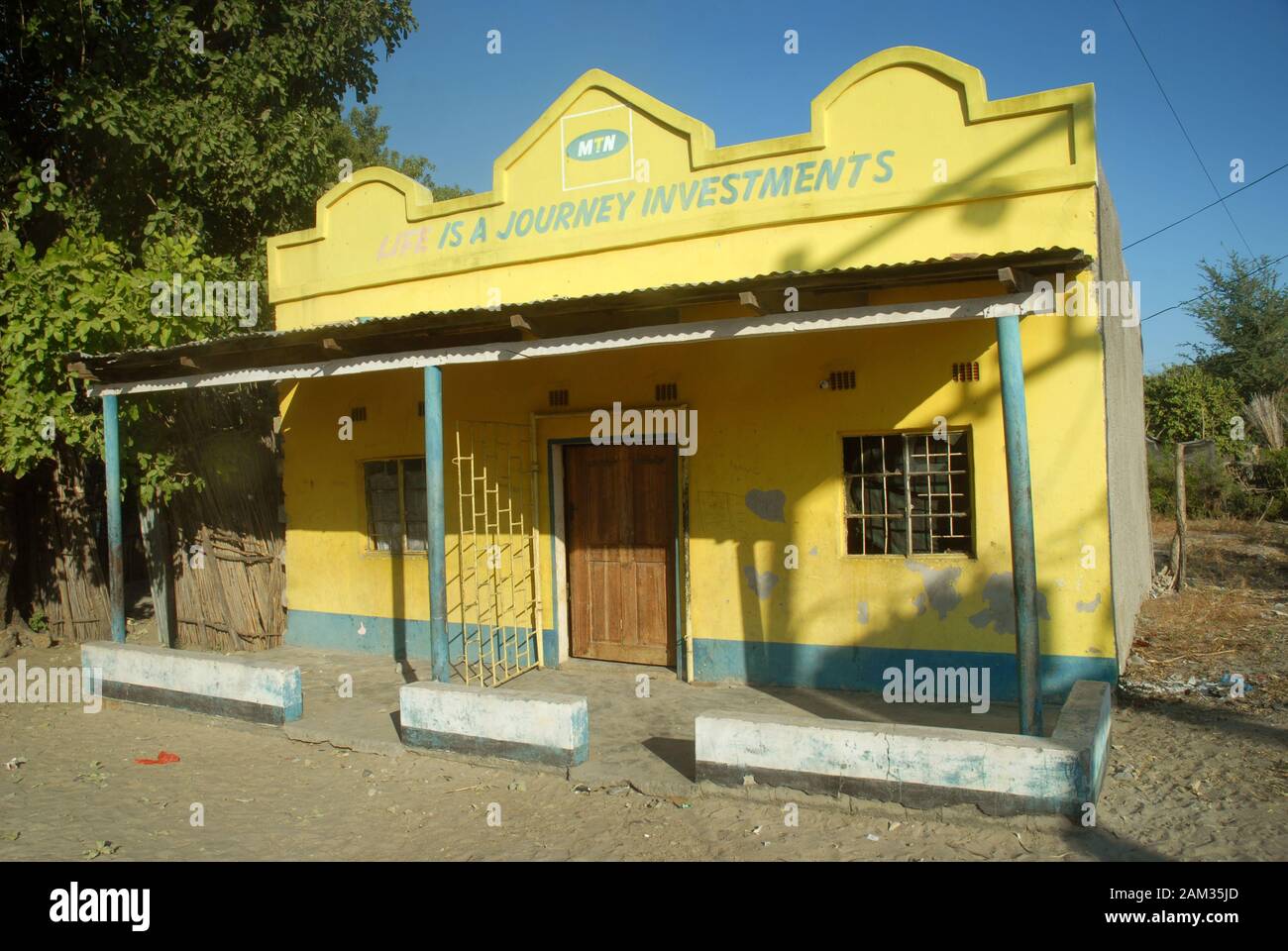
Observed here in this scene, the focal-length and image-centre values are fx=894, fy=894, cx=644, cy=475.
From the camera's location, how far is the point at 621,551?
8.50 meters

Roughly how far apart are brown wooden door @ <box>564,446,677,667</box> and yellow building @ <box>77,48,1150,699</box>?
28mm

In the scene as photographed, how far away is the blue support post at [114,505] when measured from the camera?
8.55m

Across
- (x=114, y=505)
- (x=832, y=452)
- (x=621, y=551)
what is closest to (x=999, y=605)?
(x=832, y=452)

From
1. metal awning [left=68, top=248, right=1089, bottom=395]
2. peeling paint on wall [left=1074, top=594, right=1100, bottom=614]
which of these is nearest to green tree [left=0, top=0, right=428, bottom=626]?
metal awning [left=68, top=248, right=1089, bottom=395]

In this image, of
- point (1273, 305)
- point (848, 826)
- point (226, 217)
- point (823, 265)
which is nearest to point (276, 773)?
point (848, 826)

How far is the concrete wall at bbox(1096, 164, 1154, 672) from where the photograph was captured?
6.93 m

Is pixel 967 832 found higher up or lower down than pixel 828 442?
lower down

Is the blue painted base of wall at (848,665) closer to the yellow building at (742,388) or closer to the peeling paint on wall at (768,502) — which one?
the yellow building at (742,388)

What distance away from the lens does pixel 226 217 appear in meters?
12.2

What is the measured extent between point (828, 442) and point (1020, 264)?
2674mm

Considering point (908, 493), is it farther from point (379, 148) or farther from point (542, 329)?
point (379, 148)

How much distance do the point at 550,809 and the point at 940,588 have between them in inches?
137

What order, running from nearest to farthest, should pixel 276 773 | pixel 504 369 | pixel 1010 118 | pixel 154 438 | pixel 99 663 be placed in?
pixel 276 773, pixel 1010 118, pixel 99 663, pixel 504 369, pixel 154 438

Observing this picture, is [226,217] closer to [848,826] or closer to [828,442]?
[828,442]
